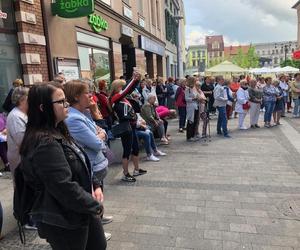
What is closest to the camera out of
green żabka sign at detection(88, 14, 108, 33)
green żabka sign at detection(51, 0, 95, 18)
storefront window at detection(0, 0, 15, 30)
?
storefront window at detection(0, 0, 15, 30)

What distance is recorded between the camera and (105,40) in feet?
43.5

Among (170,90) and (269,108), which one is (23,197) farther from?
(170,90)

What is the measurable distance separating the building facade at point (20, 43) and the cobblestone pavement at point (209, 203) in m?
3.25

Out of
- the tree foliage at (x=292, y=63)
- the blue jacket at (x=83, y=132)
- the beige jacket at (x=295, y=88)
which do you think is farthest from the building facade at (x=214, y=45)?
the blue jacket at (x=83, y=132)

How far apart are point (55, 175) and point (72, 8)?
7.35 meters

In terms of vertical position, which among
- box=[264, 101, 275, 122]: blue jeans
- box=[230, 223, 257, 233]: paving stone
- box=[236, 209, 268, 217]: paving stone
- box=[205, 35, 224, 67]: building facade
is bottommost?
box=[236, 209, 268, 217]: paving stone

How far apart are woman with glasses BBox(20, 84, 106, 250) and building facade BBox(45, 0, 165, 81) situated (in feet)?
13.7

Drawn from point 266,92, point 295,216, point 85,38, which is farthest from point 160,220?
point 266,92

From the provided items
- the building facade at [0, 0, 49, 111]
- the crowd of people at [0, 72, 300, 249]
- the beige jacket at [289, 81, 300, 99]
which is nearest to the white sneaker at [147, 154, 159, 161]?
the crowd of people at [0, 72, 300, 249]

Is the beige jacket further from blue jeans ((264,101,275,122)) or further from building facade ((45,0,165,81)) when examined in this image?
building facade ((45,0,165,81))

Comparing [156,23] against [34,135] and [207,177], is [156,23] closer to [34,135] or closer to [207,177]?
[207,177]

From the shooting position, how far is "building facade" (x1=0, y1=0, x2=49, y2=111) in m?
7.60

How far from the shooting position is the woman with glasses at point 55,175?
2.03 m

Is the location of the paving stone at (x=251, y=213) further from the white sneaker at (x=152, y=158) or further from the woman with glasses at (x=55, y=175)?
the white sneaker at (x=152, y=158)
